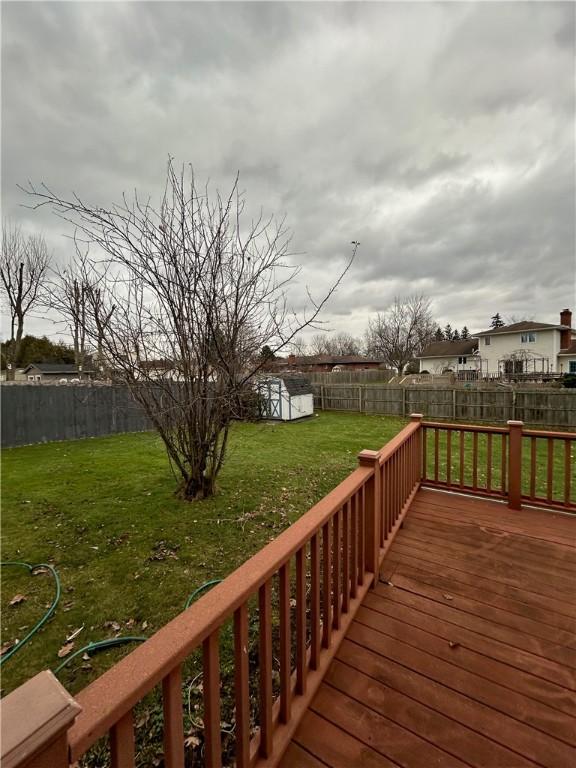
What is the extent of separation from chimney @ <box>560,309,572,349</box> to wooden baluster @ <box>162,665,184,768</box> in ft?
106

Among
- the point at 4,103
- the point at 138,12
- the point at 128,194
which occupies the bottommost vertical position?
the point at 128,194

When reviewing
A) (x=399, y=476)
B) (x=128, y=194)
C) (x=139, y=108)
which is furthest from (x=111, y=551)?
(x=139, y=108)

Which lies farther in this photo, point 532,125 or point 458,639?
point 532,125

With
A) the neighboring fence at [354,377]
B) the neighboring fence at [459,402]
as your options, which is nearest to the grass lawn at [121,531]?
the neighboring fence at [459,402]

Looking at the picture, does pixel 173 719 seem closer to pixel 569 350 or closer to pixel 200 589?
pixel 200 589

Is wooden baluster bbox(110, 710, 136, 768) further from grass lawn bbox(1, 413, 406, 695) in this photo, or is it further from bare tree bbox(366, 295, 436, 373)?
bare tree bbox(366, 295, 436, 373)

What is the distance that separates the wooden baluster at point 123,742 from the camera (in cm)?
73

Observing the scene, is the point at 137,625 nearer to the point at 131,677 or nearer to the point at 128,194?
the point at 131,677

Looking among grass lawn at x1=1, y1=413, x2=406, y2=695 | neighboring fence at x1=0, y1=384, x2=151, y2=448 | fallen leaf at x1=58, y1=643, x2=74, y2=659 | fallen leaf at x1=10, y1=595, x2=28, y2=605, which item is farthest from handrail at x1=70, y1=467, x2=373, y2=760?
neighboring fence at x1=0, y1=384, x2=151, y2=448

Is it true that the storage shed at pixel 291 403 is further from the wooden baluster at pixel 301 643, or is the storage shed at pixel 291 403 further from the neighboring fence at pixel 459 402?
the wooden baluster at pixel 301 643

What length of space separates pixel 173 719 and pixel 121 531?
12.3 ft

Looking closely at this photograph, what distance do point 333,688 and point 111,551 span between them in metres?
2.99

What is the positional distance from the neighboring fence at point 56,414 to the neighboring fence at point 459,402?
9.33m

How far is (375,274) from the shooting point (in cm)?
2006
